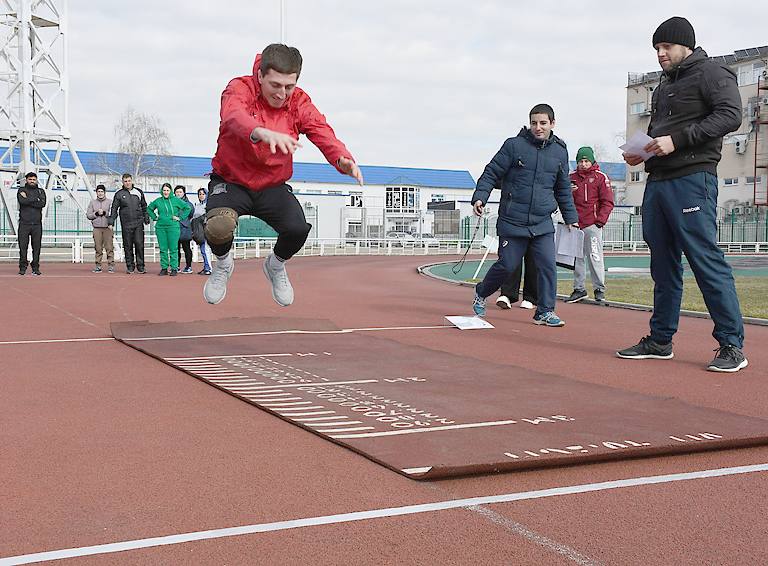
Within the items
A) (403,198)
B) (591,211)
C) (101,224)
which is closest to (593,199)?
(591,211)

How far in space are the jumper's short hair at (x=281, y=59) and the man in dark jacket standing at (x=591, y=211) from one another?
643 cm

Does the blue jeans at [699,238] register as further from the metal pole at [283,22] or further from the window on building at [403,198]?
the window on building at [403,198]

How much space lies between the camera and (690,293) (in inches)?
488

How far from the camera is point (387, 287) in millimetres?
14586

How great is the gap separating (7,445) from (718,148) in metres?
5.22

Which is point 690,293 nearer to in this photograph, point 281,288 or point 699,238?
point 699,238

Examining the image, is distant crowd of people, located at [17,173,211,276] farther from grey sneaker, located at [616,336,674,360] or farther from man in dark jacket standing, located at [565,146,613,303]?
grey sneaker, located at [616,336,674,360]

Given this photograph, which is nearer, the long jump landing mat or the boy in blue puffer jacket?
the long jump landing mat

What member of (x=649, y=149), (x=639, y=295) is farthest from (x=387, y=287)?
(x=649, y=149)

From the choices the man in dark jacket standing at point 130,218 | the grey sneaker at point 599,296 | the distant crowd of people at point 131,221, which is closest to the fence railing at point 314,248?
the distant crowd of people at point 131,221

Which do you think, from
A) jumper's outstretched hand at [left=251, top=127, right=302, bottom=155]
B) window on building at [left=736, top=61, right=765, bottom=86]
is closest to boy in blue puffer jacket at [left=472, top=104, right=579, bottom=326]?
jumper's outstretched hand at [left=251, top=127, right=302, bottom=155]

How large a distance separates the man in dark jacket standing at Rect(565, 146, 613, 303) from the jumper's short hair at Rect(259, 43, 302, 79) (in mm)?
6430

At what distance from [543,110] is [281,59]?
391cm

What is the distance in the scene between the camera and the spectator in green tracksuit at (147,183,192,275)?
17281 millimetres
